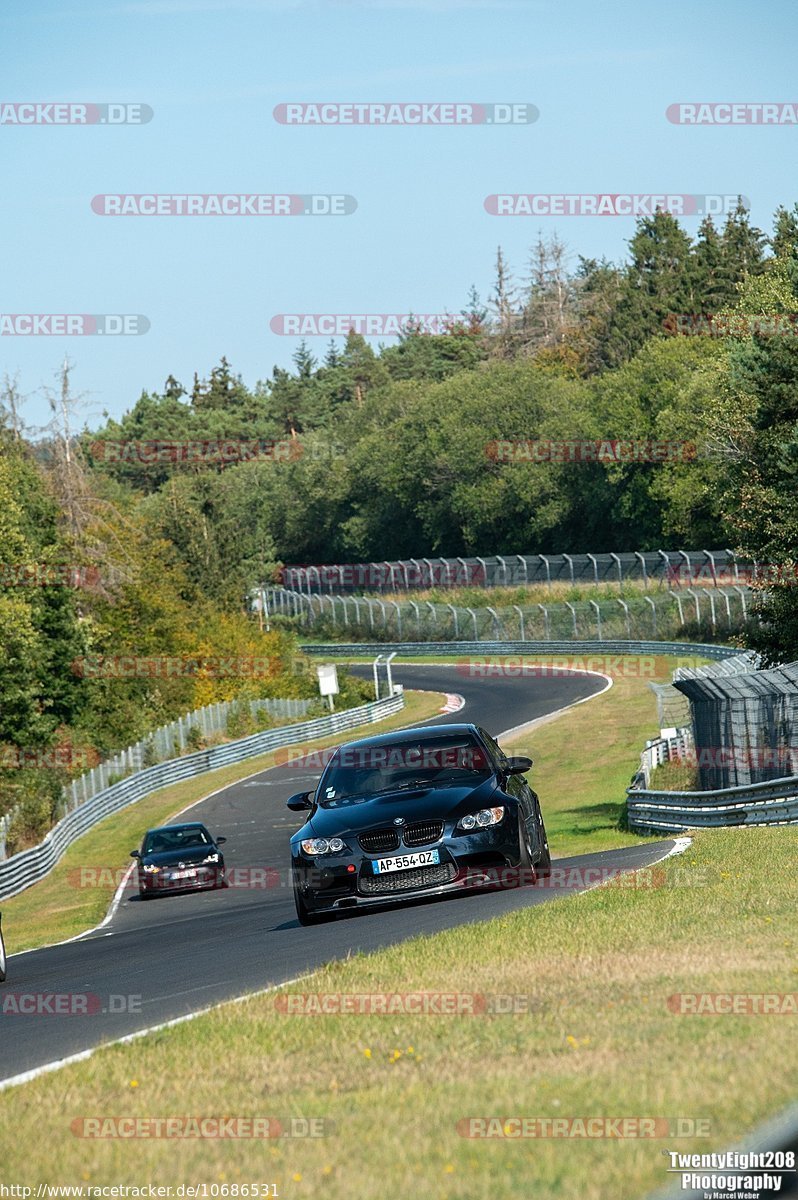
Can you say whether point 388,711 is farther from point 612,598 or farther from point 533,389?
point 533,389

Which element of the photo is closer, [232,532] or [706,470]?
[706,470]

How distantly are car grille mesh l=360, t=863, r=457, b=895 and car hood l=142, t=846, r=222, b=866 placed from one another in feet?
51.1

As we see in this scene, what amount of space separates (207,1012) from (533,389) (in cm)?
10566

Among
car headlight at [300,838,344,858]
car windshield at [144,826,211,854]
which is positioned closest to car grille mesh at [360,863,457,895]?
car headlight at [300,838,344,858]

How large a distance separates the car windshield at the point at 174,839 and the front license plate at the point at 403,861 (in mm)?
16217

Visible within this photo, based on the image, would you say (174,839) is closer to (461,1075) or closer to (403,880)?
(403,880)

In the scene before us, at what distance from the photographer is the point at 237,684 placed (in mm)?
75500

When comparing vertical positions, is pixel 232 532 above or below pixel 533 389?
below

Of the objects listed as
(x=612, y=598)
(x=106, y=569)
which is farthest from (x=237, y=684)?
(x=612, y=598)

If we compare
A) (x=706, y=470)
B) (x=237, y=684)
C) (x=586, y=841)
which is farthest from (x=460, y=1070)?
(x=706, y=470)

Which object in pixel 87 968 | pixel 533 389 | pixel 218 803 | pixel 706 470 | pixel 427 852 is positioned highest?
pixel 533 389

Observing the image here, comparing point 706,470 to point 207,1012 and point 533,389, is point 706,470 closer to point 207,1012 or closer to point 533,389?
point 533,389

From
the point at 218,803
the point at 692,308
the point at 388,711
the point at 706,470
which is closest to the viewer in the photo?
the point at 218,803

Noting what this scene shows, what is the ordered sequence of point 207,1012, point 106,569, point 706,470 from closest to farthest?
1. point 207,1012
2. point 106,569
3. point 706,470
